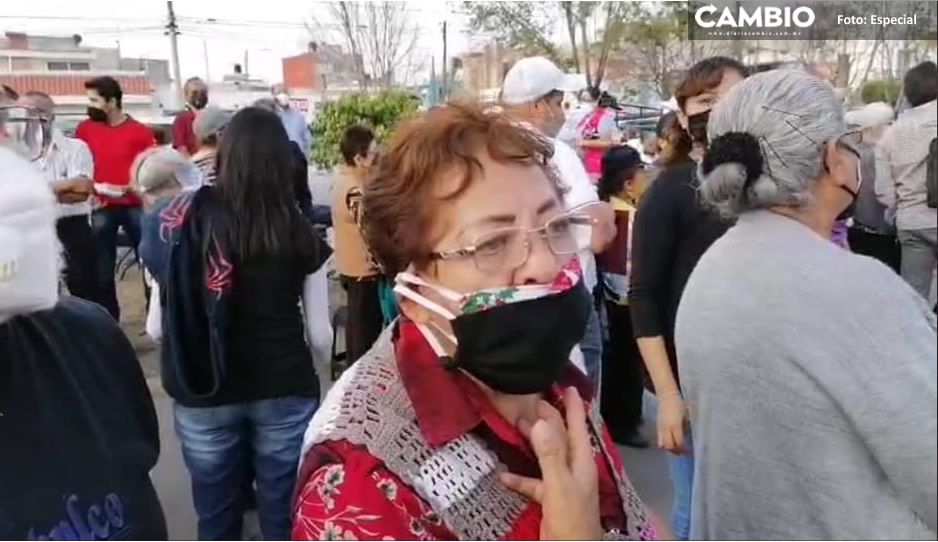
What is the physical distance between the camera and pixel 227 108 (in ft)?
11.4

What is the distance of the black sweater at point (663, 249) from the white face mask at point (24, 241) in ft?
4.51

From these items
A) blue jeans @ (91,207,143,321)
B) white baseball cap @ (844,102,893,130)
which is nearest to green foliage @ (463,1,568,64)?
white baseball cap @ (844,102,893,130)

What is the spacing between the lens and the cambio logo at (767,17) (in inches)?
35.1

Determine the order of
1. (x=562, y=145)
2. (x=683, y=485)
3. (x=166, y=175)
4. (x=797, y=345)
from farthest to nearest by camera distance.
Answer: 1. (x=166, y=175)
2. (x=562, y=145)
3. (x=683, y=485)
4. (x=797, y=345)

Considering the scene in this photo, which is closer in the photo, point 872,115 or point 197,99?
point 872,115

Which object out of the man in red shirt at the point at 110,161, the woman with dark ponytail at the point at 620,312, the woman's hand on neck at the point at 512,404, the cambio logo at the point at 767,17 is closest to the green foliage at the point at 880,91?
the cambio logo at the point at 767,17

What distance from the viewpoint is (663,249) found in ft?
7.03

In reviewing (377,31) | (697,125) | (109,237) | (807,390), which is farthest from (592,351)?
(109,237)

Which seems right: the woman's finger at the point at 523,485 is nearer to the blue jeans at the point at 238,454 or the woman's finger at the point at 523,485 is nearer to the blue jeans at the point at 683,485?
the blue jeans at the point at 683,485

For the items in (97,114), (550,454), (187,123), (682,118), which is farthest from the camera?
(187,123)

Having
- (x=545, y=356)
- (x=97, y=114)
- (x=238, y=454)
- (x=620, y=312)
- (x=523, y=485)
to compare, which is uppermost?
(x=97, y=114)

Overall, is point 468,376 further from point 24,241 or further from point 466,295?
point 24,241

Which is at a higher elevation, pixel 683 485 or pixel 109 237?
pixel 109 237

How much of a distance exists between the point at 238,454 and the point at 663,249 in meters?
1.48
